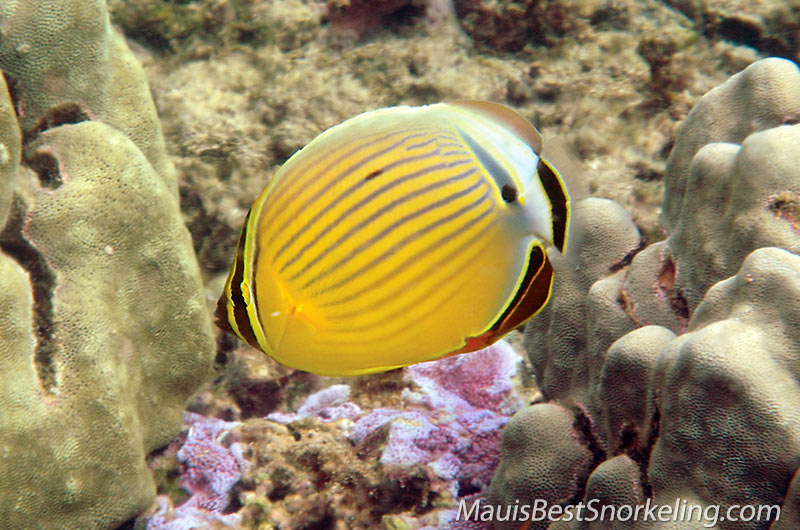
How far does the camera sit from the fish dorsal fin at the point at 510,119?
1.33 meters

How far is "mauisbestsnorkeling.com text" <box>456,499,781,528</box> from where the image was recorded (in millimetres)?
1680

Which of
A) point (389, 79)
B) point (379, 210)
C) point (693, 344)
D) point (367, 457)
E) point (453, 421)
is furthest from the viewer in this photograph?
point (389, 79)

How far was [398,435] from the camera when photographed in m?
2.64

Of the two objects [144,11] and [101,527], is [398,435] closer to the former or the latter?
[101,527]

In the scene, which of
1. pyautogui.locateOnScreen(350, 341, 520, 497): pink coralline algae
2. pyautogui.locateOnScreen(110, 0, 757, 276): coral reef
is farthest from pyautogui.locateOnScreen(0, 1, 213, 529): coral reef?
pyautogui.locateOnScreen(350, 341, 520, 497): pink coralline algae

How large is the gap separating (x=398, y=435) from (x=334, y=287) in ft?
5.06

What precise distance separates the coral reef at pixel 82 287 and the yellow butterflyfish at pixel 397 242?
1.75m

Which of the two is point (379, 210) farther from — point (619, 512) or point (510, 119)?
point (619, 512)

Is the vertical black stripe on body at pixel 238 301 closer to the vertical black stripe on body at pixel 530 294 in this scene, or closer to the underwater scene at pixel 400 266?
the underwater scene at pixel 400 266

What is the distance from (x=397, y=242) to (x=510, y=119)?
1.28ft

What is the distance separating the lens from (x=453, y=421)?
113 inches

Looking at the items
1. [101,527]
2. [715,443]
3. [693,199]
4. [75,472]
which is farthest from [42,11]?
[715,443]

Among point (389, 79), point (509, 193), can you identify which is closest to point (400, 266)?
point (509, 193)

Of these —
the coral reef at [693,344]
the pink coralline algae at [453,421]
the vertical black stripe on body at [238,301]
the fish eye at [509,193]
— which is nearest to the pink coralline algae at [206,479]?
the pink coralline algae at [453,421]
